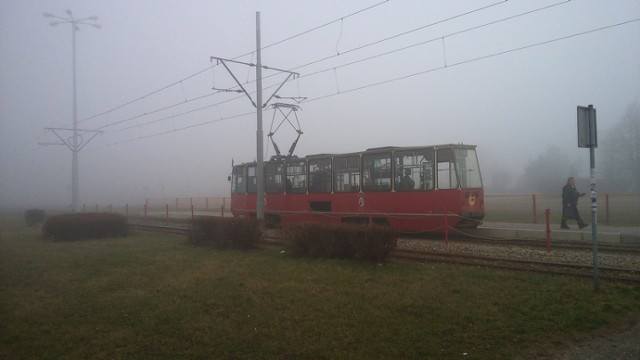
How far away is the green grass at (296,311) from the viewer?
5336mm

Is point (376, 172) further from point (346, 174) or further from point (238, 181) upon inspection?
point (238, 181)

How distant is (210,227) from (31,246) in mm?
6302

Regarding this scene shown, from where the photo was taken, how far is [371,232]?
10.1 meters

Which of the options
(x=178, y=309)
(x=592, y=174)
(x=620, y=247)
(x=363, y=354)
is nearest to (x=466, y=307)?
(x=363, y=354)

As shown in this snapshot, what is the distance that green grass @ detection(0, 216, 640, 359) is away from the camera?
5336 mm

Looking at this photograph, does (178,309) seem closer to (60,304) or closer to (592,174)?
(60,304)

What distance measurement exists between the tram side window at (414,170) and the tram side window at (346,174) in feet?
5.71

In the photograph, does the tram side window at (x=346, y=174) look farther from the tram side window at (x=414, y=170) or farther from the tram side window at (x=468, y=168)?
the tram side window at (x=468, y=168)

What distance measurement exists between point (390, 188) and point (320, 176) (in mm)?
3443

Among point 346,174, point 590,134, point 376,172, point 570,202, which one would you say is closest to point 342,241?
point 590,134

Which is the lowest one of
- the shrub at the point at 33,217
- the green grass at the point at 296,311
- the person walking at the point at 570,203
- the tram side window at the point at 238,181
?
the green grass at the point at 296,311

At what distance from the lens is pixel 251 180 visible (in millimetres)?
22719

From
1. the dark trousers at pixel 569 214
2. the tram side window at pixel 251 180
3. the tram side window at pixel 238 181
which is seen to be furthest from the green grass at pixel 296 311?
the tram side window at pixel 238 181

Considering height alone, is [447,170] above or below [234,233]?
above
